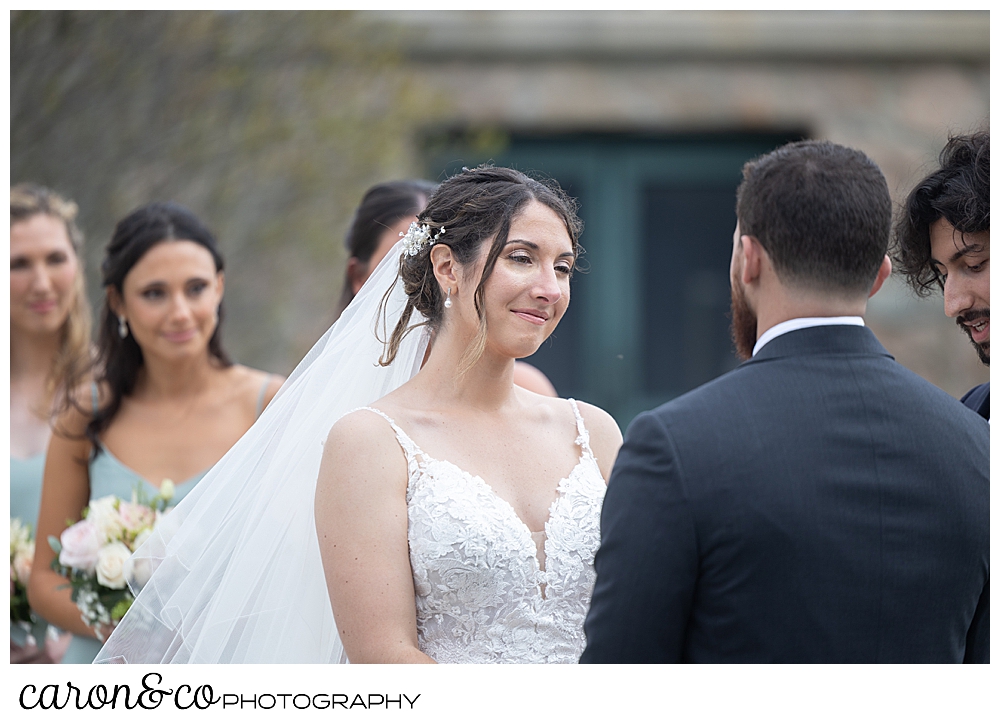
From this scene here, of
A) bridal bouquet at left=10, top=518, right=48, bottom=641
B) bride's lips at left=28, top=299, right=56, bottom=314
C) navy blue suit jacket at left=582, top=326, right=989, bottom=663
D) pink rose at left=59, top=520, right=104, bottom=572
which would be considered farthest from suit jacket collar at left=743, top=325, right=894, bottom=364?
bride's lips at left=28, top=299, right=56, bottom=314

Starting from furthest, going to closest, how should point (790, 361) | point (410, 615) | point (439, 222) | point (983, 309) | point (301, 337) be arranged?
point (301, 337), point (439, 222), point (983, 309), point (410, 615), point (790, 361)

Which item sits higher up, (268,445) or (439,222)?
(439,222)

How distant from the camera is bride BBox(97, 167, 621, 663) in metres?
2.30

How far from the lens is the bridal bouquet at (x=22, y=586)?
357 centimetres

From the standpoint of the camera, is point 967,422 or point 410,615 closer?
point 967,422

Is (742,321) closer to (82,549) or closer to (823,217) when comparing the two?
(823,217)

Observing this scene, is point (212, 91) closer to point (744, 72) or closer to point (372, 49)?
point (372, 49)

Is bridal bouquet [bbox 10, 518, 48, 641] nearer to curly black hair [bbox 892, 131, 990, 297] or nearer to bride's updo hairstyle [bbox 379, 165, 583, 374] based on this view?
bride's updo hairstyle [bbox 379, 165, 583, 374]

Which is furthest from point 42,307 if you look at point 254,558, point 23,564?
point 254,558

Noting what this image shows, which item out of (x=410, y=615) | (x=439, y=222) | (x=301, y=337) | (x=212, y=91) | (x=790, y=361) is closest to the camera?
(x=790, y=361)

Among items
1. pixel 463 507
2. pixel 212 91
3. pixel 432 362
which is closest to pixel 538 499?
pixel 463 507

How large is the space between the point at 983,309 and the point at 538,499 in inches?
46.2

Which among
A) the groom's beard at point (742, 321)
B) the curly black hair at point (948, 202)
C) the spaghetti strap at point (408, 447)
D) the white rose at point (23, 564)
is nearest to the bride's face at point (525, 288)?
the spaghetti strap at point (408, 447)

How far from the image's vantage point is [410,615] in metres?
2.26
